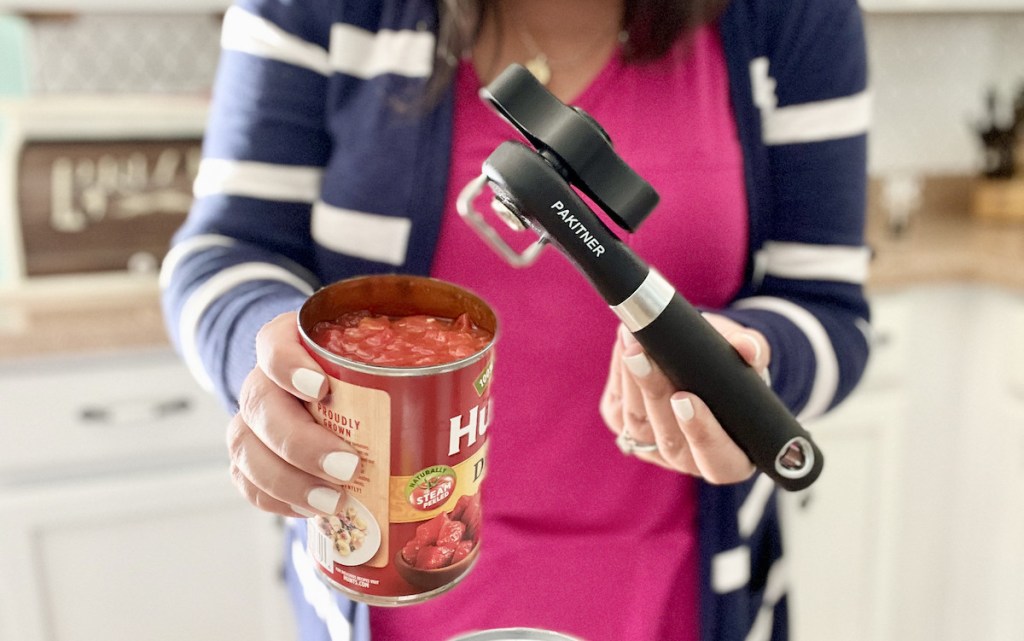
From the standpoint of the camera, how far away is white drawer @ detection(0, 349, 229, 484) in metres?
1.08

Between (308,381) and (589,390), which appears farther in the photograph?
(589,390)

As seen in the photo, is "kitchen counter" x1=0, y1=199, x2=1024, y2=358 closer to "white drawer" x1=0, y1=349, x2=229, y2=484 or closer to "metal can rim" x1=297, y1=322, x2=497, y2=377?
"white drawer" x1=0, y1=349, x2=229, y2=484

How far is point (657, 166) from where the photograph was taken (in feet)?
2.09

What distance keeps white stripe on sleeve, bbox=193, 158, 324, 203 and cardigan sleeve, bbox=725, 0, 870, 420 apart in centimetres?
35

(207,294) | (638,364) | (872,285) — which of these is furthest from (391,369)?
(872,285)

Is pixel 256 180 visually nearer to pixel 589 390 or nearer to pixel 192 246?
pixel 192 246

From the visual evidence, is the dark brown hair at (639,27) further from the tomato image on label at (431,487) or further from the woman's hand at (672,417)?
the tomato image on label at (431,487)

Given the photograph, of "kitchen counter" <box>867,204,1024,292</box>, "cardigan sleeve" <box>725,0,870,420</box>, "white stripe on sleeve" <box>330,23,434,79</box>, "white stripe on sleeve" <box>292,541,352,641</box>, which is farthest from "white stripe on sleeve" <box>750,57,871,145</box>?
"kitchen counter" <box>867,204,1024,292</box>

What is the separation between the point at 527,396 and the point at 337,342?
10.9 inches

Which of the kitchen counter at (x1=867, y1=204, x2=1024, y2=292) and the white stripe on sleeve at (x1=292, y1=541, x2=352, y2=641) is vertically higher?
the kitchen counter at (x1=867, y1=204, x2=1024, y2=292)

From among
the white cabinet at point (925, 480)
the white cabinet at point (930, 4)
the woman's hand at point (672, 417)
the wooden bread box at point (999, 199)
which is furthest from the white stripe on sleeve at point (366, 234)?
the wooden bread box at point (999, 199)

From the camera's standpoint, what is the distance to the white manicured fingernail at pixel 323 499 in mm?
402

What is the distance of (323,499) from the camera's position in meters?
0.40

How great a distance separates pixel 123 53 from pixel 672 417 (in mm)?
1362
